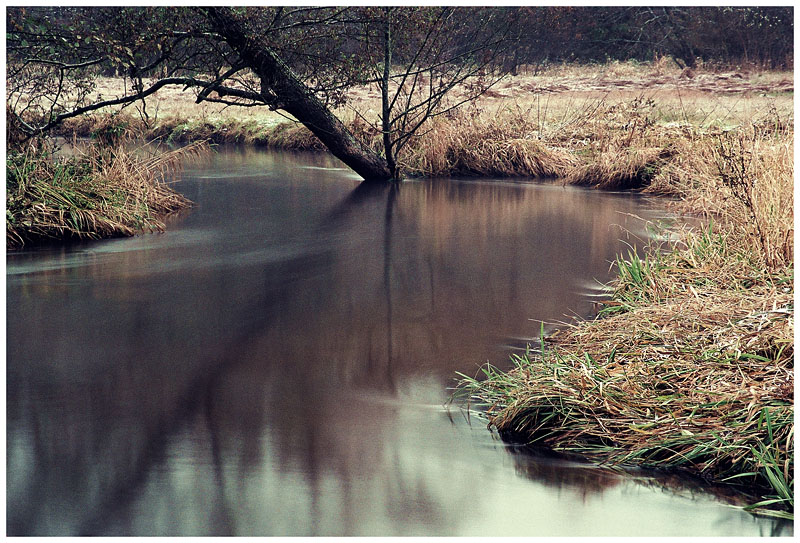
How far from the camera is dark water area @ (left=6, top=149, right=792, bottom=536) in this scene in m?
3.01

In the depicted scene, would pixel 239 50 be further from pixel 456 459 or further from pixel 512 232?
pixel 456 459

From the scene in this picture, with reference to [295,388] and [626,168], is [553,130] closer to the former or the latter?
[626,168]

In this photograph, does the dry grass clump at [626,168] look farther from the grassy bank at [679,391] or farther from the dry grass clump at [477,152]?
the grassy bank at [679,391]

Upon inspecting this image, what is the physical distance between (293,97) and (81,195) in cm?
347

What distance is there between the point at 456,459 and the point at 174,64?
7.77m

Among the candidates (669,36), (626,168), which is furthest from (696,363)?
(669,36)

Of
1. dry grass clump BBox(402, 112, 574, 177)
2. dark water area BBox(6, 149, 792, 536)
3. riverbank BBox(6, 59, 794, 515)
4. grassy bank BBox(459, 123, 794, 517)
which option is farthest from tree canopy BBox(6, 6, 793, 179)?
grassy bank BBox(459, 123, 794, 517)

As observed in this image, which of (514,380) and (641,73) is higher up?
(641,73)

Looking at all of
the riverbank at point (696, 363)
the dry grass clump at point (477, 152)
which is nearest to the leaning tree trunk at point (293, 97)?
the dry grass clump at point (477, 152)

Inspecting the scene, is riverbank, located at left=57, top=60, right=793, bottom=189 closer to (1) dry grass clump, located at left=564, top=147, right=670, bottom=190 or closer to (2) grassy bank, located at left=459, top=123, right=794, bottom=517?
(1) dry grass clump, located at left=564, top=147, right=670, bottom=190

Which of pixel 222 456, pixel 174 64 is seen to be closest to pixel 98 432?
pixel 222 456

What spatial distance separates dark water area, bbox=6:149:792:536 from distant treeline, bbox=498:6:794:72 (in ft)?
60.1

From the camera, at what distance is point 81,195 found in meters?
8.25

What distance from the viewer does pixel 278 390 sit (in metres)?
4.25
